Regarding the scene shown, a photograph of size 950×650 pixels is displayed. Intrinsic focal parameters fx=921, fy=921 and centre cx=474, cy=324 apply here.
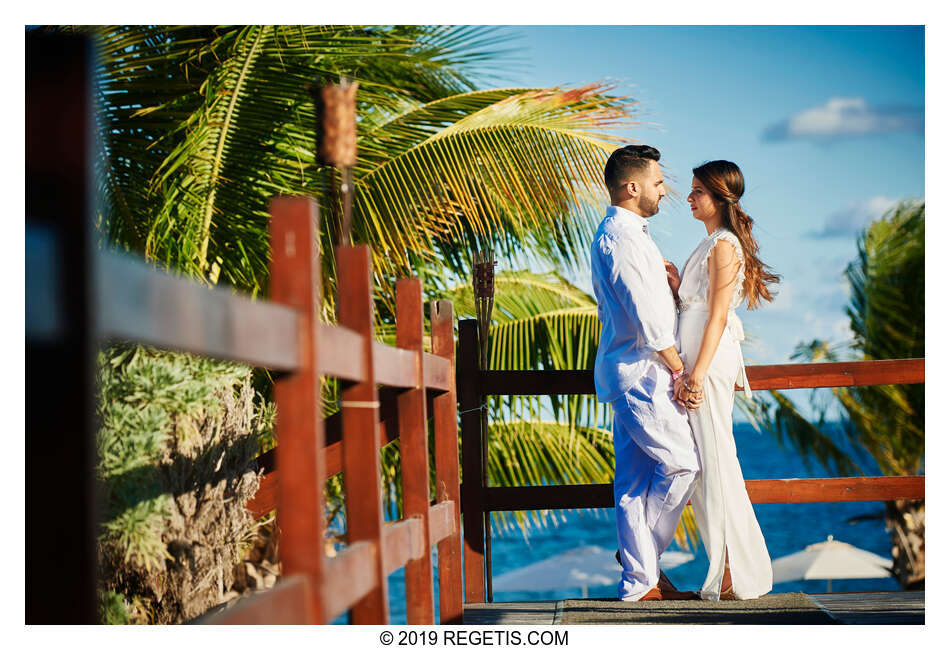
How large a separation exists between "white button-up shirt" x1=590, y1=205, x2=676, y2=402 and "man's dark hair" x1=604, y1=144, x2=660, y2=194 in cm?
14

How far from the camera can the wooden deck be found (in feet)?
9.57

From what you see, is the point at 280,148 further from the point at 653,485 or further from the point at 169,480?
the point at 653,485

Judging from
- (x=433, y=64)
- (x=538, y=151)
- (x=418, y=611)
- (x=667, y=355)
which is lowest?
(x=418, y=611)

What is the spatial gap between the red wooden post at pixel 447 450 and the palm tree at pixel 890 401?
262 inches

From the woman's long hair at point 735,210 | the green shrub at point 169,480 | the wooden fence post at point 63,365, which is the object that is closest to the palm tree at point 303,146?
the green shrub at point 169,480

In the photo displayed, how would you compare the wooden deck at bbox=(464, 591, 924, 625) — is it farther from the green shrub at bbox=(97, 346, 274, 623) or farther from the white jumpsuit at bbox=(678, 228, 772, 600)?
the green shrub at bbox=(97, 346, 274, 623)

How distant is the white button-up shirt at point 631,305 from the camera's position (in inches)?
129

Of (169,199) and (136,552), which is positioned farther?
(169,199)

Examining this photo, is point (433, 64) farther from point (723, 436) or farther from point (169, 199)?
point (723, 436)

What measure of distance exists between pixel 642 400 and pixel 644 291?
390 mm

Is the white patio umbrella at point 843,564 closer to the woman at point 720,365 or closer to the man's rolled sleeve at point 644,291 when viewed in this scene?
the woman at point 720,365

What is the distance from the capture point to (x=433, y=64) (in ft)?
21.5

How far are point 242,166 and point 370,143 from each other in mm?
916

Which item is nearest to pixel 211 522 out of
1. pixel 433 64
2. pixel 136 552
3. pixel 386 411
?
pixel 136 552
